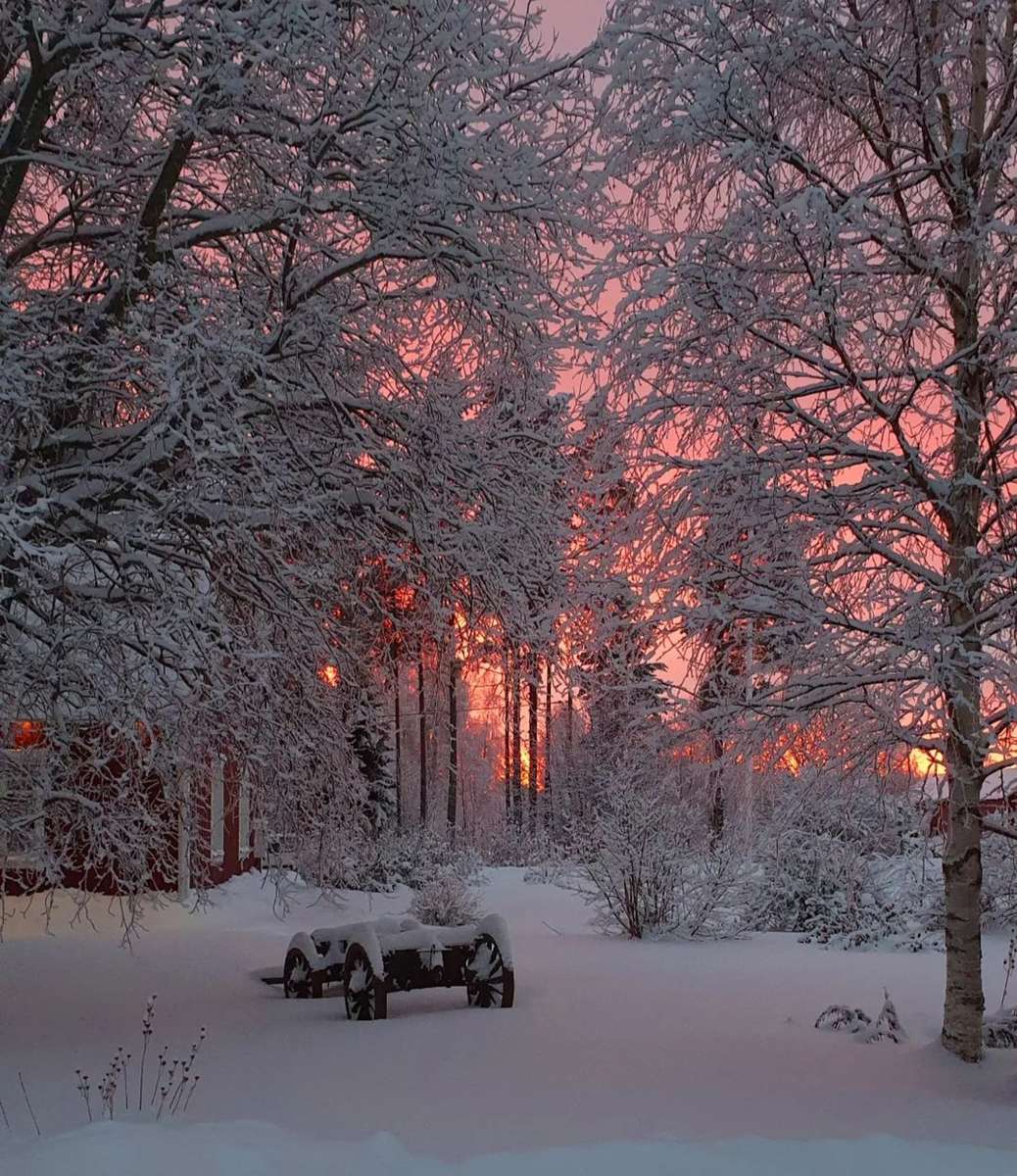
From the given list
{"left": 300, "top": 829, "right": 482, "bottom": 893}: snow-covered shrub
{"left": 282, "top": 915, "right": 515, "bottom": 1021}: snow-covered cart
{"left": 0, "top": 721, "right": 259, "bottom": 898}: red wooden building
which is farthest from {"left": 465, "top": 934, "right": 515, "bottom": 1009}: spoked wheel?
{"left": 300, "top": 829, "right": 482, "bottom": 893}: snow-covered shrub

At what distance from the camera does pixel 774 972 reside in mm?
12305

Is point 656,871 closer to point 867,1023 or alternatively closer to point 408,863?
point 867,1023

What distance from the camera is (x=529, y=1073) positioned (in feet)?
25.5

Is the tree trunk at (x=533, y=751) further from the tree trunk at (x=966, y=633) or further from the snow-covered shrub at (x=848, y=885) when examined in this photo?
the tree trunk at (x=966, y=633)

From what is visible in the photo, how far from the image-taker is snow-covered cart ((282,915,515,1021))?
9898 millimetres

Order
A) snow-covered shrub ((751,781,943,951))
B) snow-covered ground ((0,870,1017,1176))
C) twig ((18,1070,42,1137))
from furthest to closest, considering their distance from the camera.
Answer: snow-covered shrub ((751,781,943,951)), twig ((18,1070,42,1137)), snow-covered ground ((0,870,1017,1176))

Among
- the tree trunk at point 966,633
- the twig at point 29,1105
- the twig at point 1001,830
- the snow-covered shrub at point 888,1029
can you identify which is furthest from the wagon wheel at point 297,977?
the twig at point 1001,830

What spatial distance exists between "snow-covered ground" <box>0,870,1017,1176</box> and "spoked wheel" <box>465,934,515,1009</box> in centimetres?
21

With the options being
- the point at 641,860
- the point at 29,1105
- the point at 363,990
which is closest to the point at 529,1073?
the point at 363,990

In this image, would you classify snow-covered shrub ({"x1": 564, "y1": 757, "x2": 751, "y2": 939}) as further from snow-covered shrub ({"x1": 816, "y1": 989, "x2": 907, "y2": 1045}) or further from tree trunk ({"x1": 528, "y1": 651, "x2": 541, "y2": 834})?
tree trunk ({"x1": 528, "y1": 651, "x2": 541, "y2": 834})

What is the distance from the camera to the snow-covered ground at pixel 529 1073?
5.73 meters

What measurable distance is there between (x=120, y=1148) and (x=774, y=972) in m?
8.21

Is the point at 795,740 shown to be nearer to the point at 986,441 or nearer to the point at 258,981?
the point at 986,441

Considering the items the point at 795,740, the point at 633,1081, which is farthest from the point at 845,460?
the point at 633,1081
